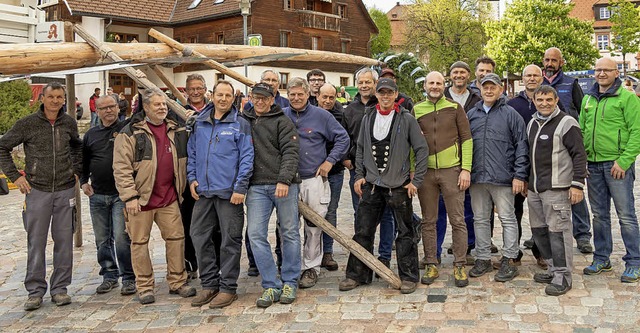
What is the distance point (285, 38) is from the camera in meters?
34.8

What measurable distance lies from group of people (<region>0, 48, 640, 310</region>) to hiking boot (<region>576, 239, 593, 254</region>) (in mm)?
743

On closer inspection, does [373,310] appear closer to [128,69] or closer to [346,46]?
[128,69]

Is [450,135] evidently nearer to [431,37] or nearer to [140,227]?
[140,227]

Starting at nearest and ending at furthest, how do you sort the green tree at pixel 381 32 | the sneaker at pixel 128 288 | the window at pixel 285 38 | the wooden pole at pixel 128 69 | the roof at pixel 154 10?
the sneaker at pixel 128 288 → the wooden pole at pixel 128 69 → the roof at pixel 154 10 → the window at pixel 285 38 → the green tree at pixel 381 32

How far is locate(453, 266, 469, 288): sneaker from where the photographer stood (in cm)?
562

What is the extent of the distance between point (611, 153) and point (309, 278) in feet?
10.1

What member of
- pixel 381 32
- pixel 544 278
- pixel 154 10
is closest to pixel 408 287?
pixel 544 278

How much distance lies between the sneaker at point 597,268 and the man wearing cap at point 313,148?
2604 mm

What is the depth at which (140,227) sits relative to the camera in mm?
5605

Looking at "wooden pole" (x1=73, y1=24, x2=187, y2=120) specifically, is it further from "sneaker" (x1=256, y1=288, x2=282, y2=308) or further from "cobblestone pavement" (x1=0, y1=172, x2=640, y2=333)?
"sneaker" (x1=256, y1=288, x2=282, y2=308)

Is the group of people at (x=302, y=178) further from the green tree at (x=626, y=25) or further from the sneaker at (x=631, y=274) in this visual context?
the green tree at (x=626, y=25)

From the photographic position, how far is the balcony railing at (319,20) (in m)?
35.5

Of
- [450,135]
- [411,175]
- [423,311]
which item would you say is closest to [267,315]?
[423,311]

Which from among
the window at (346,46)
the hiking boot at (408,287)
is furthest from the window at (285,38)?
the hiking boot at (408,287)
